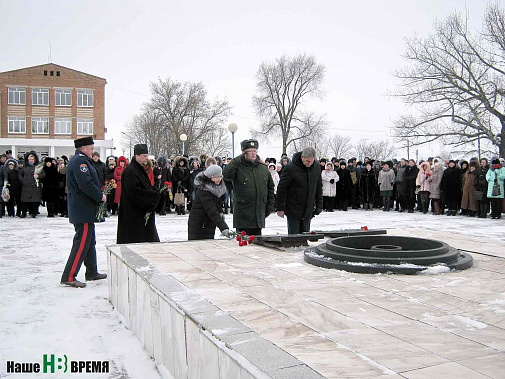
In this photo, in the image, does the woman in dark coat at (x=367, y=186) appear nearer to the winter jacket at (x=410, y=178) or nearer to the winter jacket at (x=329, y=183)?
the winter jacket at (x=329, y=183)

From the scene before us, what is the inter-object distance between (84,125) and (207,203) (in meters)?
49.1

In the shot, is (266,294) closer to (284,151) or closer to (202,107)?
(284,151)

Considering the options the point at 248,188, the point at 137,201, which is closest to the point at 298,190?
the point at 248,188

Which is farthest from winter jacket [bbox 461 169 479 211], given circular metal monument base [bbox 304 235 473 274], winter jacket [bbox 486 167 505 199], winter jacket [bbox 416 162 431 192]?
circular metal monument base [bbox 304 235 473 274]

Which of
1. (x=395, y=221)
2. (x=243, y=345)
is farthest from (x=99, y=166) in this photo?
(x=243, y=345)

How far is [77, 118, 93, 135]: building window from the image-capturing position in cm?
5116

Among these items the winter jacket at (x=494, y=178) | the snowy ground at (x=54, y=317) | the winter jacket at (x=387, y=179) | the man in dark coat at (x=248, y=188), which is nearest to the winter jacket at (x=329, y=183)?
the winter jacket at (x=387, y=179)

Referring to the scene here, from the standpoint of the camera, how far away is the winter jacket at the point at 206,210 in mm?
5895

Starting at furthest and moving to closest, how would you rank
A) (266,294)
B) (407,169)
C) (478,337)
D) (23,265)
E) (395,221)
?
(407,169) → (395,221) → (23,265) → (266,294) → (478,337)

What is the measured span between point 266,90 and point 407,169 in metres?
29.9

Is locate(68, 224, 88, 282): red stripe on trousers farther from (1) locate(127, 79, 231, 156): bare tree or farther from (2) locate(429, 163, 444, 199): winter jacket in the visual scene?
(1) locate(127, 79, 231, 156): bare tree

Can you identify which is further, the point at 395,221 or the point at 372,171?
the point at 372,171

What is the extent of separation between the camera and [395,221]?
13.4 meters

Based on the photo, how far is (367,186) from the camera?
60.7ft
